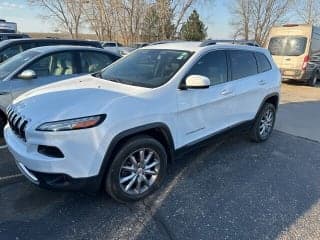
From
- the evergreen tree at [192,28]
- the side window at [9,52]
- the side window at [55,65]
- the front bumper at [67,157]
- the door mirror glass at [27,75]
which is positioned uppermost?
the evergreen tree at [192,28]

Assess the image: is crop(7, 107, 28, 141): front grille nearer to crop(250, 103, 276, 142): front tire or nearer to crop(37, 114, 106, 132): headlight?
crop(37, 114, 106, 132): headlight

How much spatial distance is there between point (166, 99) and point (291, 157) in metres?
2.51

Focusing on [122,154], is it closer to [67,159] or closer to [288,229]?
[67,159]

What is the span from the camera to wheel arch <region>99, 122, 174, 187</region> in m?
3.01

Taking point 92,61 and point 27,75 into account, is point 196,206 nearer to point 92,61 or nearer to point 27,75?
point 27,75

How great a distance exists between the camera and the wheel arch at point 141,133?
301 centimetres

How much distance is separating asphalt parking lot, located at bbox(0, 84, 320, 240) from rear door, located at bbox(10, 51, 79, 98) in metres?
1.21

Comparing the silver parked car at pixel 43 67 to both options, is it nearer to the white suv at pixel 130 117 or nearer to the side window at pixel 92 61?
the side window at pixel 92 61

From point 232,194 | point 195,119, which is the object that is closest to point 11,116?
point 195,119

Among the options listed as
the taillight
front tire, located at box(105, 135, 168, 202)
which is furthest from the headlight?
the taillight

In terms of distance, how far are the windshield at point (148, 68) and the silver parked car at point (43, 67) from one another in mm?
1670

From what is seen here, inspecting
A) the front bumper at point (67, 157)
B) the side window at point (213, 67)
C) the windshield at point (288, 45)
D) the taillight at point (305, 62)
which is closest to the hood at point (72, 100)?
the front bumper at point (67, 157)

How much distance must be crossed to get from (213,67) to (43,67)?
3.08 metres

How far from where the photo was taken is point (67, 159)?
2826mm
